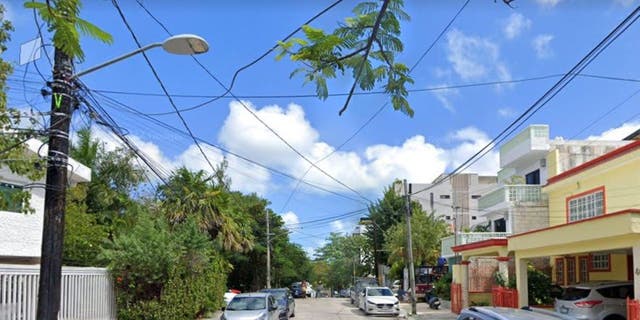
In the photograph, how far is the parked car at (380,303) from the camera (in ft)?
101

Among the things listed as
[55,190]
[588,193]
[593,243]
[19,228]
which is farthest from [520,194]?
[55,190]

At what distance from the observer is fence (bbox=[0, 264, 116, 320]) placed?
13.6 meters

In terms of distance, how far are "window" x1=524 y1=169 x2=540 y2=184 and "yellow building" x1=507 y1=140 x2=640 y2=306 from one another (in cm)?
307

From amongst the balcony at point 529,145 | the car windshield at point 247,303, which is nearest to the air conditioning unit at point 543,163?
the balcony at point 529,145

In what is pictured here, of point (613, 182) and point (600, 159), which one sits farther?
point (600, 159)

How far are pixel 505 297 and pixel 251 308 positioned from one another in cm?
1030

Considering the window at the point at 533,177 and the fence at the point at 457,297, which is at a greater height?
the window at the point at 533,177

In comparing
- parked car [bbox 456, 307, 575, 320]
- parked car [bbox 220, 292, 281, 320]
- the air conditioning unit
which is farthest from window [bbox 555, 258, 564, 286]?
parked car [bbox 456, 307, 575, 320]

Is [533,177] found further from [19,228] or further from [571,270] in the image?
[19,228]

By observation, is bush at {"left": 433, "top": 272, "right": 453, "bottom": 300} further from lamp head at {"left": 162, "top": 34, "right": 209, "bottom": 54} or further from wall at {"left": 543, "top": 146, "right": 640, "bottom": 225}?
lamp head at {"left": 162, "top": 34, "right": 209, "bottom": 54}

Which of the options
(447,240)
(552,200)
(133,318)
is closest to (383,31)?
(133,318)

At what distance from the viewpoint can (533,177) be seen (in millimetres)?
33250

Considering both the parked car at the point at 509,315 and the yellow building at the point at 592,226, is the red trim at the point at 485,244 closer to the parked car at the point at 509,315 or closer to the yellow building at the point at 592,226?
the yellow building at the point at 592,226

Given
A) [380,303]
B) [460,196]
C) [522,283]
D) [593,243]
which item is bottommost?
[380,303]
